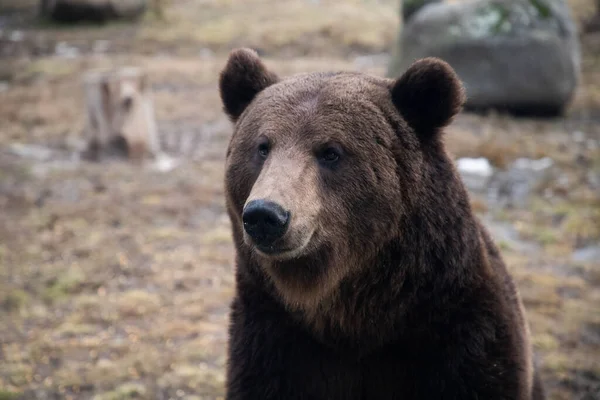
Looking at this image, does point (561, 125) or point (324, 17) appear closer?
point (561, 125)

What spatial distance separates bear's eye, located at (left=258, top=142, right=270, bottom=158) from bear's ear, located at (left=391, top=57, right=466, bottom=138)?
603 millimetres

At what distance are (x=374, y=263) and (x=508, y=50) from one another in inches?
342

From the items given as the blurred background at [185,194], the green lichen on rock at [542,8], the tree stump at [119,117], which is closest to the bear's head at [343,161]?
the blurred background at [185,194]

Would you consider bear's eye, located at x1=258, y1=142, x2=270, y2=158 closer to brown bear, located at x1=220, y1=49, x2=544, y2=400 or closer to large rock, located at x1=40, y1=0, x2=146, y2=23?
brown bear, located at x1=220, y1=49, x2=544, y2=400

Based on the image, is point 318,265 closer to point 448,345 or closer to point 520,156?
point 448,345

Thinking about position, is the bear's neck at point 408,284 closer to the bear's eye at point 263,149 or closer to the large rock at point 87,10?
the bear's eye at point 263,149

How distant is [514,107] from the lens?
1105 centimetres

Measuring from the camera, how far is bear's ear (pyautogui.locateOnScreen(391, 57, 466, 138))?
296 cm

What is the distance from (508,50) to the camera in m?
10.7

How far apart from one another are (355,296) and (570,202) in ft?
19.0

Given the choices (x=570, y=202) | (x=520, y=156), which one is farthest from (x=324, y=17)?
(x=570, y=202)

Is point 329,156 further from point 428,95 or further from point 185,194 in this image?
point 185,194

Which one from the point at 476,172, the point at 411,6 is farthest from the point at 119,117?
the point at 411,6

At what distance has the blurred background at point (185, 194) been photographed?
525cm
